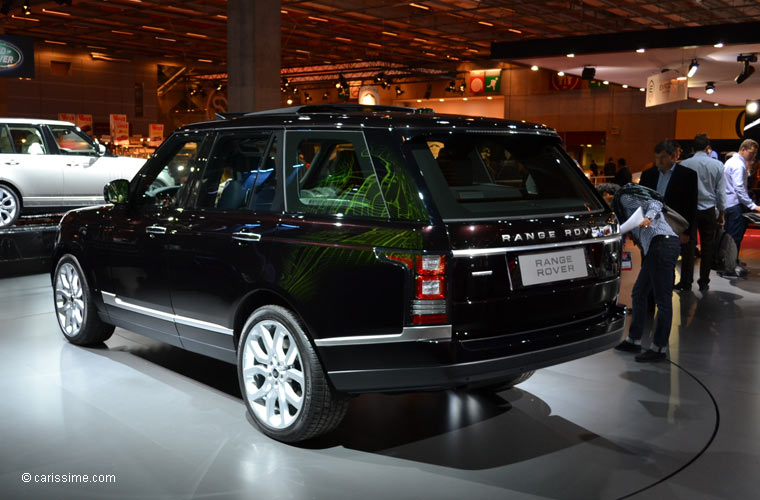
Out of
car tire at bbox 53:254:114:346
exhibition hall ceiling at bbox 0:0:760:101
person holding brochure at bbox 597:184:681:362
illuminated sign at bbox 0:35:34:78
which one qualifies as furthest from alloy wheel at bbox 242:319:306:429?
illuminated sign at bbox 0:35:34:78

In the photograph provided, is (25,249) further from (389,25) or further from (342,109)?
(389,25)

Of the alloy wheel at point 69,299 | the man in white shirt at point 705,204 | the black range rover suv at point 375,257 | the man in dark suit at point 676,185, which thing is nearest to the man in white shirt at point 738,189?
the man in white shirt at point 705,204

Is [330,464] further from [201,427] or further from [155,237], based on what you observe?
[155,237]

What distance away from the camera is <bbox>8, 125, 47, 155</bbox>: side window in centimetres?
987

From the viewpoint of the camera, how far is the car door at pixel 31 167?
985 cm

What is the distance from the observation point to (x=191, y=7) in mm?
22094

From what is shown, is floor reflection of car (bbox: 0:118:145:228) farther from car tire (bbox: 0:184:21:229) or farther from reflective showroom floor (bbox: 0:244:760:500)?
reflective showroom floor (bbox: 0:244:760:500)

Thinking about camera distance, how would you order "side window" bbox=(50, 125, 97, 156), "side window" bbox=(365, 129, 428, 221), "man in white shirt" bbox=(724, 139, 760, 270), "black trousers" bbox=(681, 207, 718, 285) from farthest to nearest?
"side window" bbox=(50, 125, 97, 156)
"man in white shirt" bbox=(724, 139, 760, 270)
"black trousers" bbox=(681, 207, 718, 285)
"side window" bbox=(365, 129, 428, 221)

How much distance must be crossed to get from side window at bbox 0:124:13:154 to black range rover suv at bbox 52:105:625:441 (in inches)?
251

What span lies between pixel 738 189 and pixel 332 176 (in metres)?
7.31

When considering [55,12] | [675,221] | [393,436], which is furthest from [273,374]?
[55,12]

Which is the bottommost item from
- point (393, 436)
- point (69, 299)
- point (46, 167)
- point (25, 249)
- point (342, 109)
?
point (393, 436)

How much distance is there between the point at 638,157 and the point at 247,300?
2997cm

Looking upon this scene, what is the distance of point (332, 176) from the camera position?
3734mm
